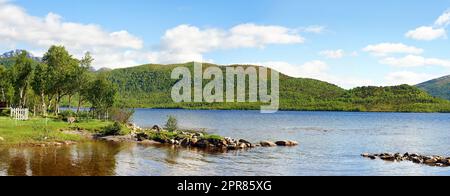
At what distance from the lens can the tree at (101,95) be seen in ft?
261

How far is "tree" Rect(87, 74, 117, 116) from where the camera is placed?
7944 cm

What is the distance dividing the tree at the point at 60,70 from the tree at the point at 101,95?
4.05 metres

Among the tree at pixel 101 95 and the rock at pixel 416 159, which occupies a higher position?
the tree at pixel 101 95

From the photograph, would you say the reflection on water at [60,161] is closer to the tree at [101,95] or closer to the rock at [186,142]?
the rock at [186,142]

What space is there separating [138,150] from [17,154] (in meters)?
12.9

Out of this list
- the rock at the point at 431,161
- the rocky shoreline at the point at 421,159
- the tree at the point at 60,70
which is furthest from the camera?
the tree at the point at 60,70

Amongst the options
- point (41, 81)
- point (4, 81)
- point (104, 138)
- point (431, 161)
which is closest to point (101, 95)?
point (41, 81)

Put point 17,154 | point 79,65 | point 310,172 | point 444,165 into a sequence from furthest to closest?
point 79,65 < point 444,165 < point 17,154 < point 310,172

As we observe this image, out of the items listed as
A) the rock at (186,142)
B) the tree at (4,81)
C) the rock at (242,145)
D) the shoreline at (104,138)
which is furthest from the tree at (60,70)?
the rock at (242,145)

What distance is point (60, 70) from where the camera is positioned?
80375 mm

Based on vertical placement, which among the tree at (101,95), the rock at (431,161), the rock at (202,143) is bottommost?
the rock at (431,161)

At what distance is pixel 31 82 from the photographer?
8288 centimetres
